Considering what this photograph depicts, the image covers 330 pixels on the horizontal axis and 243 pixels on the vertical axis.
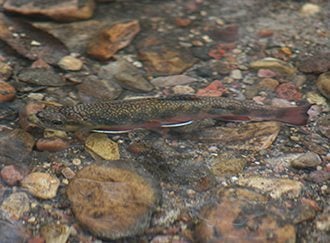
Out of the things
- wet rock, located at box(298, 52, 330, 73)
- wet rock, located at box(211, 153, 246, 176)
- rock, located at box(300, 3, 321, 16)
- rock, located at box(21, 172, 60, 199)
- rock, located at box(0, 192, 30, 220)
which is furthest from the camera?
rock, located at box(300, 3, 321, 16)

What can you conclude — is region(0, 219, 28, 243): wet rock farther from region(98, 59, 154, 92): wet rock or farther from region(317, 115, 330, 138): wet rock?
region(317, 115, 330, 138): wet rock

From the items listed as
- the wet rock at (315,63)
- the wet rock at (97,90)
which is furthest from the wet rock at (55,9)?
the wet rock at (315,63)

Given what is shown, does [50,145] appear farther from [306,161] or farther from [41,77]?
[306,161]

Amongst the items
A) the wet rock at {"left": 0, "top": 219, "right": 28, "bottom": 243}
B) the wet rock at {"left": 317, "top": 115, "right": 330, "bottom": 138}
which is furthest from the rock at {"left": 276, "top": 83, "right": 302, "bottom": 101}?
the wet rock at {"left": 0, "top": 219, "right": 28, "bottom": 243}

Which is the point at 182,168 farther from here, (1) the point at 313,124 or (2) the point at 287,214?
(1) the point at 313,124

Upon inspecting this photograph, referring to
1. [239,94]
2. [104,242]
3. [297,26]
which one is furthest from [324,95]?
[104,242]

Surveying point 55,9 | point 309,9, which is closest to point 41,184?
point 55,9

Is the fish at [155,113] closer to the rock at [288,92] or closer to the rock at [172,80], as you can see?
the rock at [288,92]
